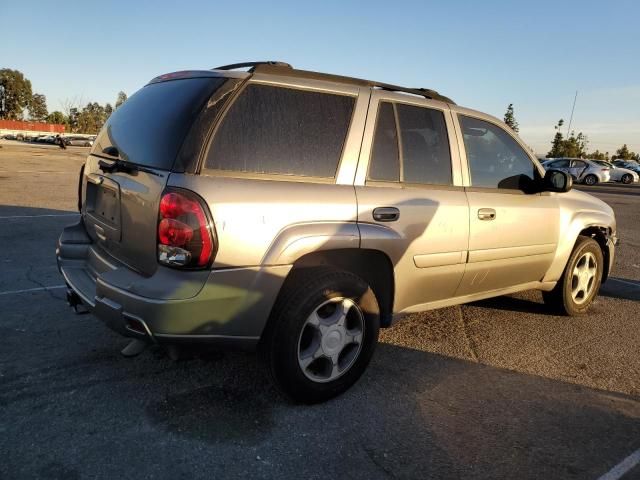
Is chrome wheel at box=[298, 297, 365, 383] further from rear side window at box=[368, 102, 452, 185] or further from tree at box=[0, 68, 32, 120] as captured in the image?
tree at box=[0, 68, 32, 120]

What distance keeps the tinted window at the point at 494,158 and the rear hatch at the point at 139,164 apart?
1.97m

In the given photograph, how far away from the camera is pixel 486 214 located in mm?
3637

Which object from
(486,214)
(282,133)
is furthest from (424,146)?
(282,133)

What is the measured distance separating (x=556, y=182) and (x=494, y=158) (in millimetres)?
589

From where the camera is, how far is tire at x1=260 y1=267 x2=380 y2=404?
2.69 metres

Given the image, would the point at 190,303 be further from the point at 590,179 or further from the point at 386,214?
the point at 590,179

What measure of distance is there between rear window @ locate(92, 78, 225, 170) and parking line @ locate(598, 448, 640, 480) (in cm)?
264

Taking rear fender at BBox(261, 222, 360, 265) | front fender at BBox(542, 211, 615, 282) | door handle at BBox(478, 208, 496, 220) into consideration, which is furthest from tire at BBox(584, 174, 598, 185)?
rear fender at BBox(261, 222, 360, 265)

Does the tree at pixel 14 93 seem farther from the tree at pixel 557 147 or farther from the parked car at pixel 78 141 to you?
the tree at pixel 557 147

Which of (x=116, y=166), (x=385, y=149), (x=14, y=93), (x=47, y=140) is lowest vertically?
(x=47, y=140)

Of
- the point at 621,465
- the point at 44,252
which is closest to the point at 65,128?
the point at 44,252

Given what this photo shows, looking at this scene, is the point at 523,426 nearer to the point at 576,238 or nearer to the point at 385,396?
the point at 385,396

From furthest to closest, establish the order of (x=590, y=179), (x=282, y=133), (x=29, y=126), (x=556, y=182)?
(x=29, y=126), (x=590, y=179), (x=556, y=182), (x=282, y=133)

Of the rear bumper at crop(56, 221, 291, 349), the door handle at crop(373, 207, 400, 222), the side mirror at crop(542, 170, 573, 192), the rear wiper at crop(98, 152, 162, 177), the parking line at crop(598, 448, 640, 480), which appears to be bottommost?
the parking line at crop(598, 448, 640, 480)
